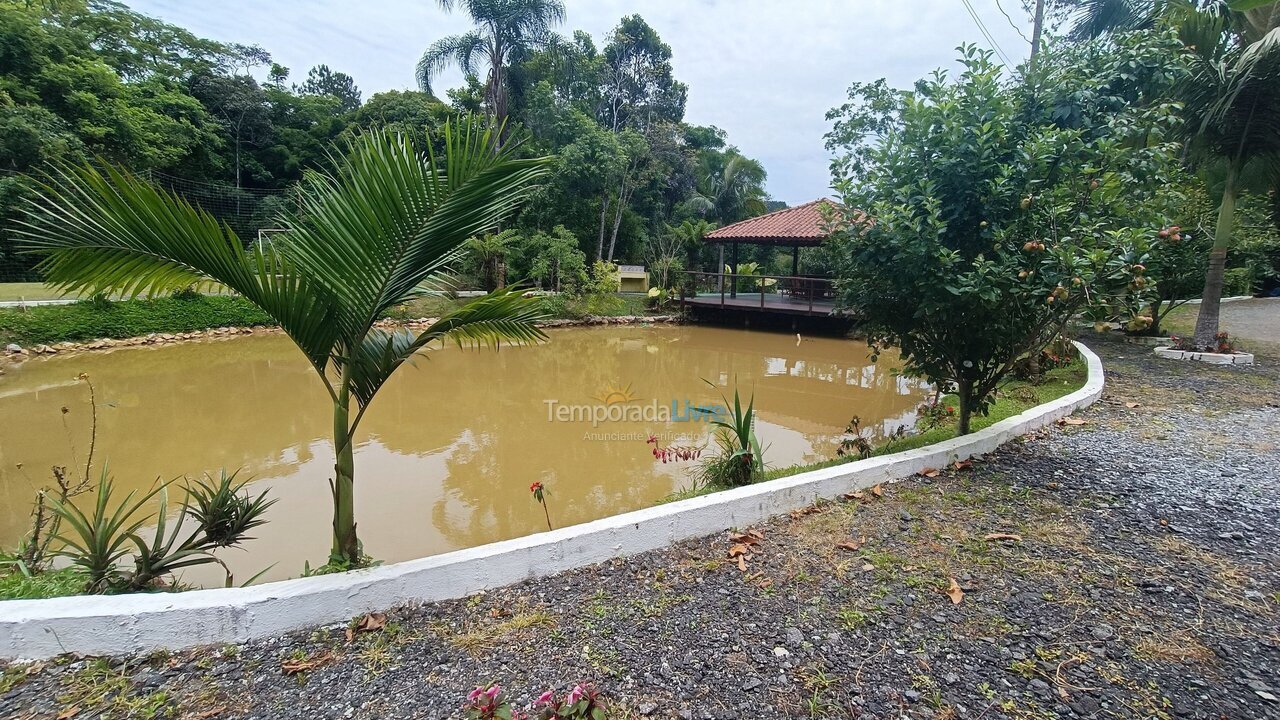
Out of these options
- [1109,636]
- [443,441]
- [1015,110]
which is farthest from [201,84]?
[1109,636]

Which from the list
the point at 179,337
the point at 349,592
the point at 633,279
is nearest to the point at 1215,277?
the point at 349,592

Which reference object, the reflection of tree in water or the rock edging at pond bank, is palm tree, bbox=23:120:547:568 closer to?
the reflection of tree in water

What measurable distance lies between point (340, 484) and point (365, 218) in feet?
3.23

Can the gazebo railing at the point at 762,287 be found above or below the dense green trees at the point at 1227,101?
below

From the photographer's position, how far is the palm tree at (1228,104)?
6.29 m

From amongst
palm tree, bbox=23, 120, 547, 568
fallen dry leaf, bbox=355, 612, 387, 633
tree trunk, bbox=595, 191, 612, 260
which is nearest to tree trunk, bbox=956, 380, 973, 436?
palm tree, bbox=23, 120, 547, 568

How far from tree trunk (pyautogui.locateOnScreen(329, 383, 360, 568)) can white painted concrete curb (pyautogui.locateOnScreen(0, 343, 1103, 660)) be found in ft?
0.67

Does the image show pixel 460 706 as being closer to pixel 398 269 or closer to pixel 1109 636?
pixel 398 269

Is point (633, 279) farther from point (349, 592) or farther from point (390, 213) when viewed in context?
point (349, 592)

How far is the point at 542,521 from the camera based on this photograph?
3.84 metres

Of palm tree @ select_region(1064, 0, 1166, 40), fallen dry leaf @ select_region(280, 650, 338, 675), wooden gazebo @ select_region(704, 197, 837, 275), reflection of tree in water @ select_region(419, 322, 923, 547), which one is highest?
palm tree @ select_region(1064, 0, 1166, 40)

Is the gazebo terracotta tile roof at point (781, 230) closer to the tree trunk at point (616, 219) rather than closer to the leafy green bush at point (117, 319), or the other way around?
the tree trunk at point (616, 219)

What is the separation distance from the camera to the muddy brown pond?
387cm

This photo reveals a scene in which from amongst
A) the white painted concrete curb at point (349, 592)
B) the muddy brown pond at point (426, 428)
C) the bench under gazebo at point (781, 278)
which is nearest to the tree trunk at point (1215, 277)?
the muddy brown pond at point (426, 428)
